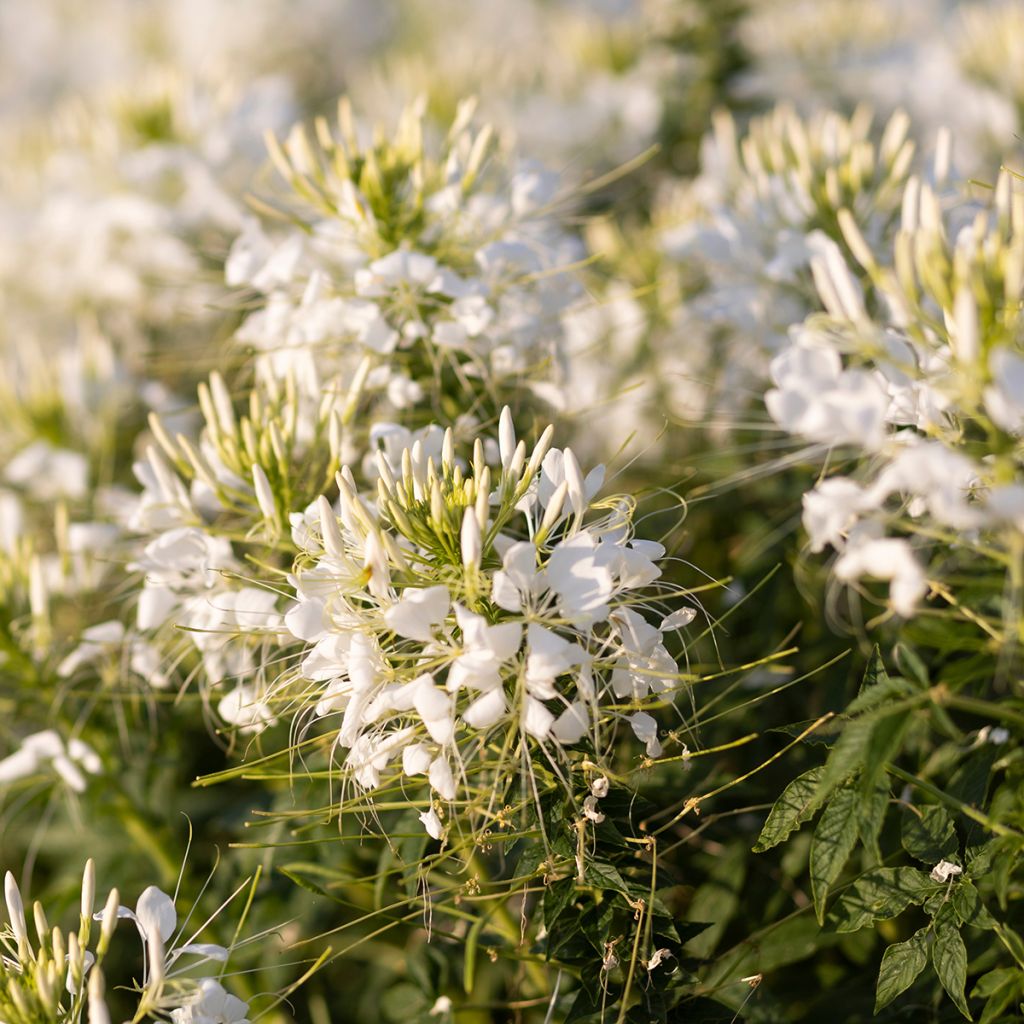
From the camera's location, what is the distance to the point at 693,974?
1.30m

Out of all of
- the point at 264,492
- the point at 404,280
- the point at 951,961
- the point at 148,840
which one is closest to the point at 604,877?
the point at 951,961

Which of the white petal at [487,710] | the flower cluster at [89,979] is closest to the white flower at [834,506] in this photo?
the white petal at [487,710]

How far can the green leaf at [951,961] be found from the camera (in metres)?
1.18

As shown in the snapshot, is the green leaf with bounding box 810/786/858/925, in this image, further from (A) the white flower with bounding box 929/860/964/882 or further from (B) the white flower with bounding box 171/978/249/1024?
(B) the white flower with bounding box 171/978/249/1024

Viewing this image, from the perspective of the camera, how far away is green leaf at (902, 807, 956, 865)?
4.14 feet

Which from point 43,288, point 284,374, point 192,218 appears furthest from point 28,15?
point 284,374

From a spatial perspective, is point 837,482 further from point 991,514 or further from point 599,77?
point 599,77

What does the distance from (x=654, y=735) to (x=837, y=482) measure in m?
0.40

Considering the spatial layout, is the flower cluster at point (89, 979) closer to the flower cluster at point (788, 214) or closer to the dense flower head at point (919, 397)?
the dense flower head at point (919, 397)

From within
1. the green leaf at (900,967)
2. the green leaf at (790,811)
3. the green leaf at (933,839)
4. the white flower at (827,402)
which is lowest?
the green leaf at (900,967)

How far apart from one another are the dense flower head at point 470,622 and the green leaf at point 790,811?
0.53 ft

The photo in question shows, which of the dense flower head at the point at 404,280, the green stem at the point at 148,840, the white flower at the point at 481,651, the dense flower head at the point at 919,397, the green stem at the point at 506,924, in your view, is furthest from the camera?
the green stem at the point at 148,840

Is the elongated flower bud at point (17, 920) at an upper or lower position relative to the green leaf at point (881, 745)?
lower

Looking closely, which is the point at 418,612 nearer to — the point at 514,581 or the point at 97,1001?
the point at 514,581
